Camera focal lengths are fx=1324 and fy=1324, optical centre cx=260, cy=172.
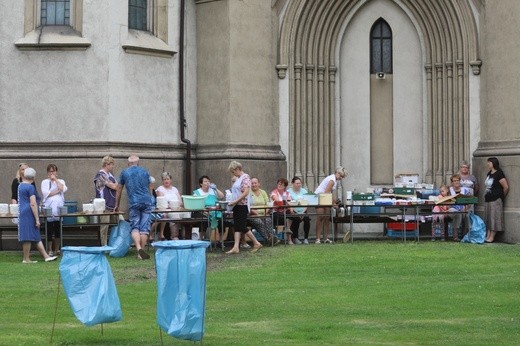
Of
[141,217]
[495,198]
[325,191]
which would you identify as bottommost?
[141,217]

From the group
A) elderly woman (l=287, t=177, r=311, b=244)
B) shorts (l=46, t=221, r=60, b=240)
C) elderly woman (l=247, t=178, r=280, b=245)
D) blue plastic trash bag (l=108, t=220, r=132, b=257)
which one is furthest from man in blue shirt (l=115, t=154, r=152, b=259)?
elderly woman (l=287, t=177, r=311, b=244)

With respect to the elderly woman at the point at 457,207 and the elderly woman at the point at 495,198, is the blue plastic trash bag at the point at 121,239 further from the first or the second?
the elderly woman at the point at 495,198

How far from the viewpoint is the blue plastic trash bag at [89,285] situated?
1295cm

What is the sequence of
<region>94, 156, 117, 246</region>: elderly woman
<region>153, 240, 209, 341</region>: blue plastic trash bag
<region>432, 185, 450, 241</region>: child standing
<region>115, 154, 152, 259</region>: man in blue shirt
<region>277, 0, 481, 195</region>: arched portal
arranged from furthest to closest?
<region>277, 0, 481, 195</region>: arched portal, <region>432, 185, 450, 241</region>: child standing, <region>94, 156, 117, 246</region>: elderly woman, <region>115, 154, 152, 259</region>: man in blue shirt, <region>153, 240, 209, 341</region>: blue plastic trash bag

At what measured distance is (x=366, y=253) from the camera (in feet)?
76.7

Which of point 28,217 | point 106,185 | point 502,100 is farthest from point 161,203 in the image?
point 502,100

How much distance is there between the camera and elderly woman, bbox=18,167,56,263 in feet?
74.8

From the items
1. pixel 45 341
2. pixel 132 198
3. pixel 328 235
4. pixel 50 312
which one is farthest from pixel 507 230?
pixel 45 341

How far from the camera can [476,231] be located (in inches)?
1033

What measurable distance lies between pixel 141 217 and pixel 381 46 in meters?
8.88

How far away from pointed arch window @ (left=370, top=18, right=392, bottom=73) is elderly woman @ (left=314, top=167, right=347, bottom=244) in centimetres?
334

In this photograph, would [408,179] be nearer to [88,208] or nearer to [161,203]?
[161,203]

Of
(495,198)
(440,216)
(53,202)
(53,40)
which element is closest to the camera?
(53,202)

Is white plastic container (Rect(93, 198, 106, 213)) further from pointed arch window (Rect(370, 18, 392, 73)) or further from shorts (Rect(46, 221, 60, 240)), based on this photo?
pointed arch window (Rect(370, 18, 392, 73))
